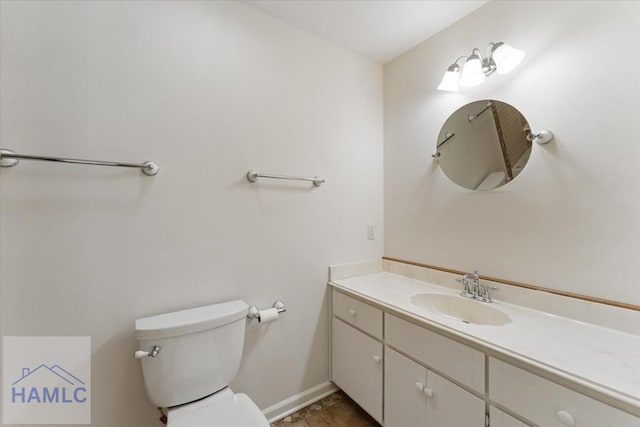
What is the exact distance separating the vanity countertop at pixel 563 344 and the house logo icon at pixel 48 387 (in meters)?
1.38

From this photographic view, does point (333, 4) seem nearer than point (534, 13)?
No

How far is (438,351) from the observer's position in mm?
1121

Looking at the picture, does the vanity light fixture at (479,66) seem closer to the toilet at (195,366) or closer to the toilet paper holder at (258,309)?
the toilet paper holder at (258,309)

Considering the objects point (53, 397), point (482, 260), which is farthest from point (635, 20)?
point (53, 397)

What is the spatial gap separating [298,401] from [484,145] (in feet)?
6.31

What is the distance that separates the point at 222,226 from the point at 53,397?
0.94 metres

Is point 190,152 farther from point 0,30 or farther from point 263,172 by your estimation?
point 0,30

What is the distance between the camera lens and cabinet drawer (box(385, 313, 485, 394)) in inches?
39.3

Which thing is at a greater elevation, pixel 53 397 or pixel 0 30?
pixel 0 30

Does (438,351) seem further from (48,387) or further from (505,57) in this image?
(48,387)

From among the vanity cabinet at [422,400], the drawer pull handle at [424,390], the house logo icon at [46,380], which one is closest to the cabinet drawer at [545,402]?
the vanity cabinet at [422,400]

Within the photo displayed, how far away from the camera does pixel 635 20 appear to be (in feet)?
3.34

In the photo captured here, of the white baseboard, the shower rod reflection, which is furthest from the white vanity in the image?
the shower rod reflection

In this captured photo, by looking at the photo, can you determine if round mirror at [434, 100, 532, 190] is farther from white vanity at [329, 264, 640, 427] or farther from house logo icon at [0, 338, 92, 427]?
house logo icon at [0, 338, 92, 427]
